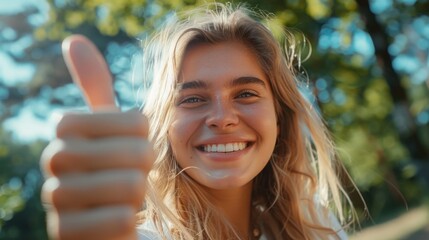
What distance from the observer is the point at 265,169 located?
9.46 feet

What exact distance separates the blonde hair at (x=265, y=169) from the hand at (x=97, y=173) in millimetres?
1200

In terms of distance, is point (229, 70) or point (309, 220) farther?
point (309, 220)

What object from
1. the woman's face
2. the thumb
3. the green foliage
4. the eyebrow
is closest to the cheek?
the woman's face

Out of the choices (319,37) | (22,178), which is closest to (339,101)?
(319,37)

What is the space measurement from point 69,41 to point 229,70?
1.40 meters

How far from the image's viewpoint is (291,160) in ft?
9.57

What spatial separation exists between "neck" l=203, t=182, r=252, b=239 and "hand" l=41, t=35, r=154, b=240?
1510 millimetres

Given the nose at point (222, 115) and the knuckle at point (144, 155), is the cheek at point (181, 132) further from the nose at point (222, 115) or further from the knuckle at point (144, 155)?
the knuckle at point (144, 155)

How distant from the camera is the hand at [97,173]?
975 millimetres

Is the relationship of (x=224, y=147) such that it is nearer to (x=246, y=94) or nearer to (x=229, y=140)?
(x=229, y=140)

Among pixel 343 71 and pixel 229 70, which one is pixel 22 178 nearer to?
pixel 343 71

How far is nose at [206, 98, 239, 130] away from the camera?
234 centimetres

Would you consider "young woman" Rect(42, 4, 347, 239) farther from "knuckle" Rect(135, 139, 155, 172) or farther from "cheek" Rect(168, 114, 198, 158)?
"knuckle" Rect(135, 139, 155, 172)

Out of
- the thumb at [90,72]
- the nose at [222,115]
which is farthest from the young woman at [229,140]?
the thumb at [90,72]
